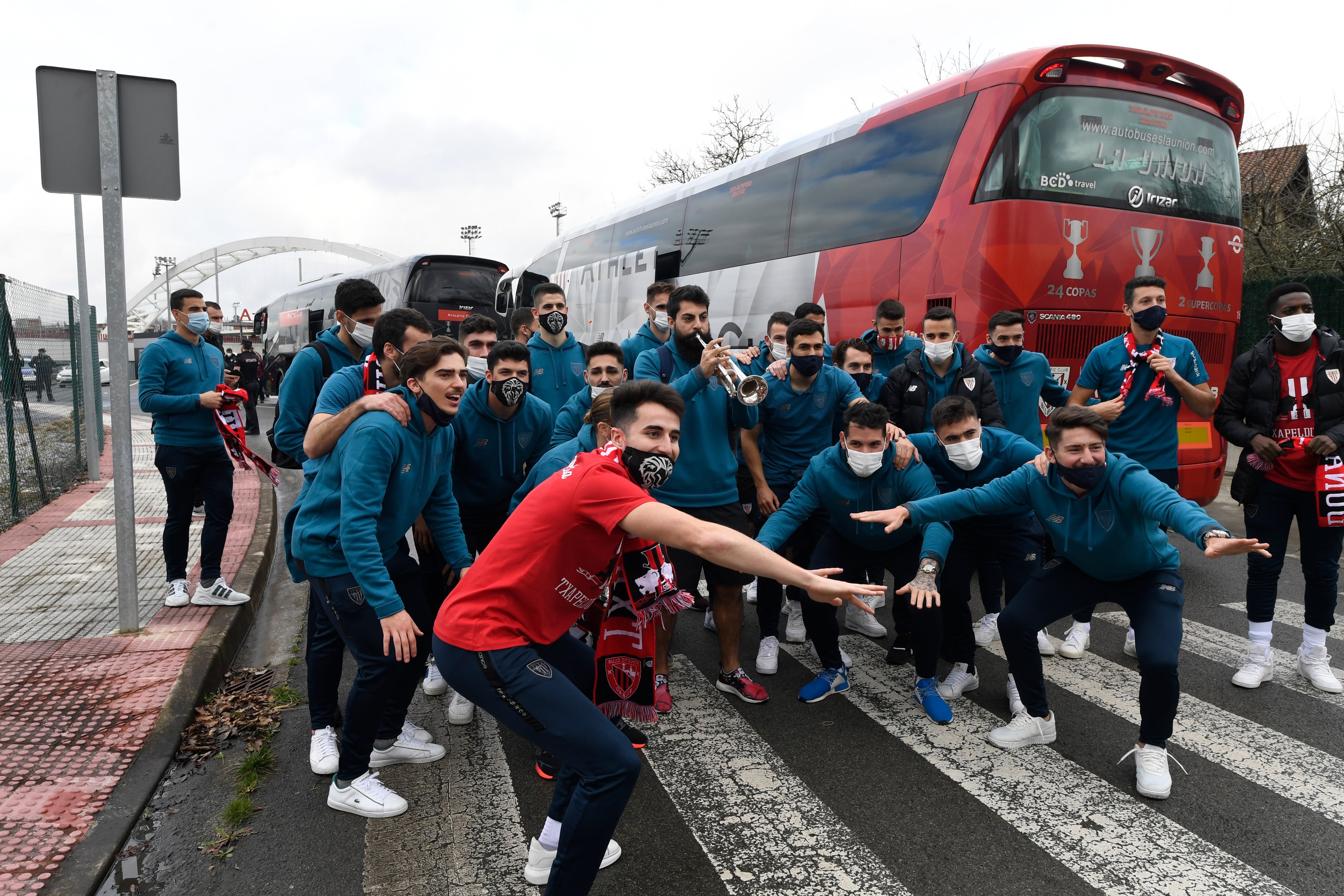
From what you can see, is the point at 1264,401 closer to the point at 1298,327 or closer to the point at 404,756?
the point at 1298,327

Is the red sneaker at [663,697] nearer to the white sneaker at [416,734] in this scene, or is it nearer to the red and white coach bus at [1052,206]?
the white sneaker at [416,734]

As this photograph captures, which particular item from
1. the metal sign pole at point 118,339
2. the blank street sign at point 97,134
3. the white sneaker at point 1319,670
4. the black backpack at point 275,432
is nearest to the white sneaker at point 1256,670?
the white sneaker at point 1319,670

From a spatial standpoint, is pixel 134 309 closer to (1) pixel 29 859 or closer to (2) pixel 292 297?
(2) pixel 292 297

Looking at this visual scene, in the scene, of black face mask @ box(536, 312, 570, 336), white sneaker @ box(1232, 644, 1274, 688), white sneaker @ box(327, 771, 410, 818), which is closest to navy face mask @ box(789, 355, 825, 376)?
black face mask @ box(536, 312, 570, 336)

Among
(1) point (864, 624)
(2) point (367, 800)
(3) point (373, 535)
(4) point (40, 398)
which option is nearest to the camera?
(3) point (373, 535)

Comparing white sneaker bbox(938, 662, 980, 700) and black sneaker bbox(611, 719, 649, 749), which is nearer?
black sneaker bbox(611, 719, 649, 749)

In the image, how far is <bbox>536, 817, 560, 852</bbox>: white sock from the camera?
2932mm

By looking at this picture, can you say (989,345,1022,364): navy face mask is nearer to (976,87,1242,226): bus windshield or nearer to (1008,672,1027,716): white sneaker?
(976,87,1242,226): bus windshield

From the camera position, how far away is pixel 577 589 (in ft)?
8.70

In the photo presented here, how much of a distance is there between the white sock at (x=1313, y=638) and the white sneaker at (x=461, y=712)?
14.7 feet

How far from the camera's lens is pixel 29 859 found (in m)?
3.00

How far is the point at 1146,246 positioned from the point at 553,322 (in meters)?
5.07

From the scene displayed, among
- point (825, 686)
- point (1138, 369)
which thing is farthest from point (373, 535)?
point (1138, 369)

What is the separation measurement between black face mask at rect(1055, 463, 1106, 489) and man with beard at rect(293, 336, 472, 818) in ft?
8.74
